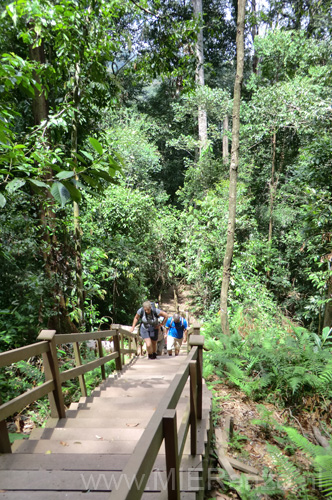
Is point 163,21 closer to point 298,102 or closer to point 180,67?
point 180,67

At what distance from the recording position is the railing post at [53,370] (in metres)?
3.19

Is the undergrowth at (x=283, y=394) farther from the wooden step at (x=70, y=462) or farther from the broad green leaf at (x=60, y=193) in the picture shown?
the broad green leaf at (x=60, y=193)

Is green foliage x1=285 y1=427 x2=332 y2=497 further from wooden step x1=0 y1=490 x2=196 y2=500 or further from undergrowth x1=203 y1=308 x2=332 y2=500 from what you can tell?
wooden step x1=0 y1=490 x2=196 y2=500

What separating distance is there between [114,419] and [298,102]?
35.9 feet

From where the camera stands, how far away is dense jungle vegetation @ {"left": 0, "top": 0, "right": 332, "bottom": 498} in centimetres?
464

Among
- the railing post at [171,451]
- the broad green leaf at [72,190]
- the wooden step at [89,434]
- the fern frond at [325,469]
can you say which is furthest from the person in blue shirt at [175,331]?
the broad green leaf at [72,190]

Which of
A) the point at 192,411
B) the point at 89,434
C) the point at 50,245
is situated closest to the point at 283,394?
the point at 192,411

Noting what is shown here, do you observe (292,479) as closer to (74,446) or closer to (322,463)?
(322,463)

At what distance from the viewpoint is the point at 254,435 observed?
14.1ft

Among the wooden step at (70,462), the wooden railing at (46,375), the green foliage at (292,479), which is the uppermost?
the wooden railing at (46,375)

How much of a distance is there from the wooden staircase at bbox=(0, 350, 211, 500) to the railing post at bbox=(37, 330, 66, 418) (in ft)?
0.39

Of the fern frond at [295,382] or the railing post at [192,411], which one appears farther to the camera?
→ the fern frond at [295,382]

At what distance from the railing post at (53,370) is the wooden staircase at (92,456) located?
0.12 metres

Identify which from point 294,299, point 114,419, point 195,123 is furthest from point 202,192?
point 114,419
